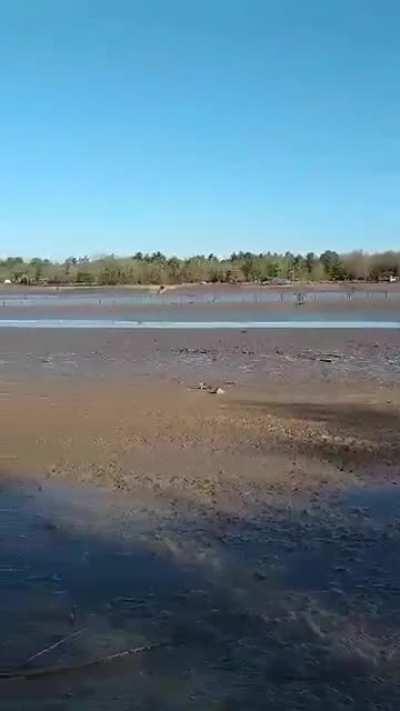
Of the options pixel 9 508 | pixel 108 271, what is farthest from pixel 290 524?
pixel 108 271

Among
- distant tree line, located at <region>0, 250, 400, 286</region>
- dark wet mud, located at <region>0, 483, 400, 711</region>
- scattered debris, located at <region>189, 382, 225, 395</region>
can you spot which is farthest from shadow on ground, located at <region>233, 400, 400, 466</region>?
distant tree line, located at <region>0, 250, 400, 286</region>

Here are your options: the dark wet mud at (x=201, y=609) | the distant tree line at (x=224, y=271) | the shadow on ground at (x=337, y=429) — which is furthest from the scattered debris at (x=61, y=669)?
the distant tree line at (x=224, y=271)

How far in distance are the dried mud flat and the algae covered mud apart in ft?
0.05

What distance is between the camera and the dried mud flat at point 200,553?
3893mm

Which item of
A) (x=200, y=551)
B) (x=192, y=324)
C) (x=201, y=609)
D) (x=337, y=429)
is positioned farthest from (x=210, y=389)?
(x=192, y=324)

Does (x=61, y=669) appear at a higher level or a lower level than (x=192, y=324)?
lower

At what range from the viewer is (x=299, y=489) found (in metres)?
7.66

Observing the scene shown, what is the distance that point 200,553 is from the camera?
227 inches

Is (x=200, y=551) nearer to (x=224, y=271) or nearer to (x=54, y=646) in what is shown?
(x=54, y=646)

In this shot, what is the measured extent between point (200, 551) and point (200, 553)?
5 cm

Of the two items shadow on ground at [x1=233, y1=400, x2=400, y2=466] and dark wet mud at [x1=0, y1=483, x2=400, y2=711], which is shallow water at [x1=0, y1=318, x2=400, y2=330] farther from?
dark wet mud at [x1=0, y1=483, x2=400, y2=711]

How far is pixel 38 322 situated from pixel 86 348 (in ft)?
45.6

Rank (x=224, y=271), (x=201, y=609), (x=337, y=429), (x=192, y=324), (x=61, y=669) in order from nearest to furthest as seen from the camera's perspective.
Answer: (x=61, y=669) < (x=201, y=609) < (x=337, y=429) < (x=192, y=324) < (x=224, y=271)

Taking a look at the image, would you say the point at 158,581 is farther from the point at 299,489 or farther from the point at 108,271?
the point at 108,271
